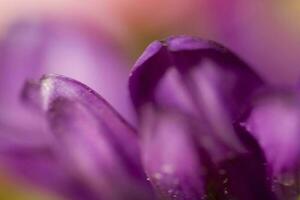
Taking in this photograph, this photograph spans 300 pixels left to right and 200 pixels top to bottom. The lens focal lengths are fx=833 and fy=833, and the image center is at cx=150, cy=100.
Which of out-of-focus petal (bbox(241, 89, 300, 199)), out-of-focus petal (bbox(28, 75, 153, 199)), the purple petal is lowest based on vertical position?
out-of-focus petal (bbox(241, 89, 300, 199))

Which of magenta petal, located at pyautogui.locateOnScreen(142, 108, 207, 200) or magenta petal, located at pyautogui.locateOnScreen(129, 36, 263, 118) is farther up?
magenta petal, located at pyautogui.locateOnScreen(129, 36, 263, 118)

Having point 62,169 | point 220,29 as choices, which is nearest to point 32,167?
point 62,169

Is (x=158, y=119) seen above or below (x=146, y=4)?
below

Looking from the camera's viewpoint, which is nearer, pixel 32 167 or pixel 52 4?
pixel 32 167

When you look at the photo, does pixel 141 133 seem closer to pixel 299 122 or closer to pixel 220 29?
pixel 299 122

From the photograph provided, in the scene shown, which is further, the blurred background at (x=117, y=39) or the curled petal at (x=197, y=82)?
the blurred background at (x=117, y=39)
